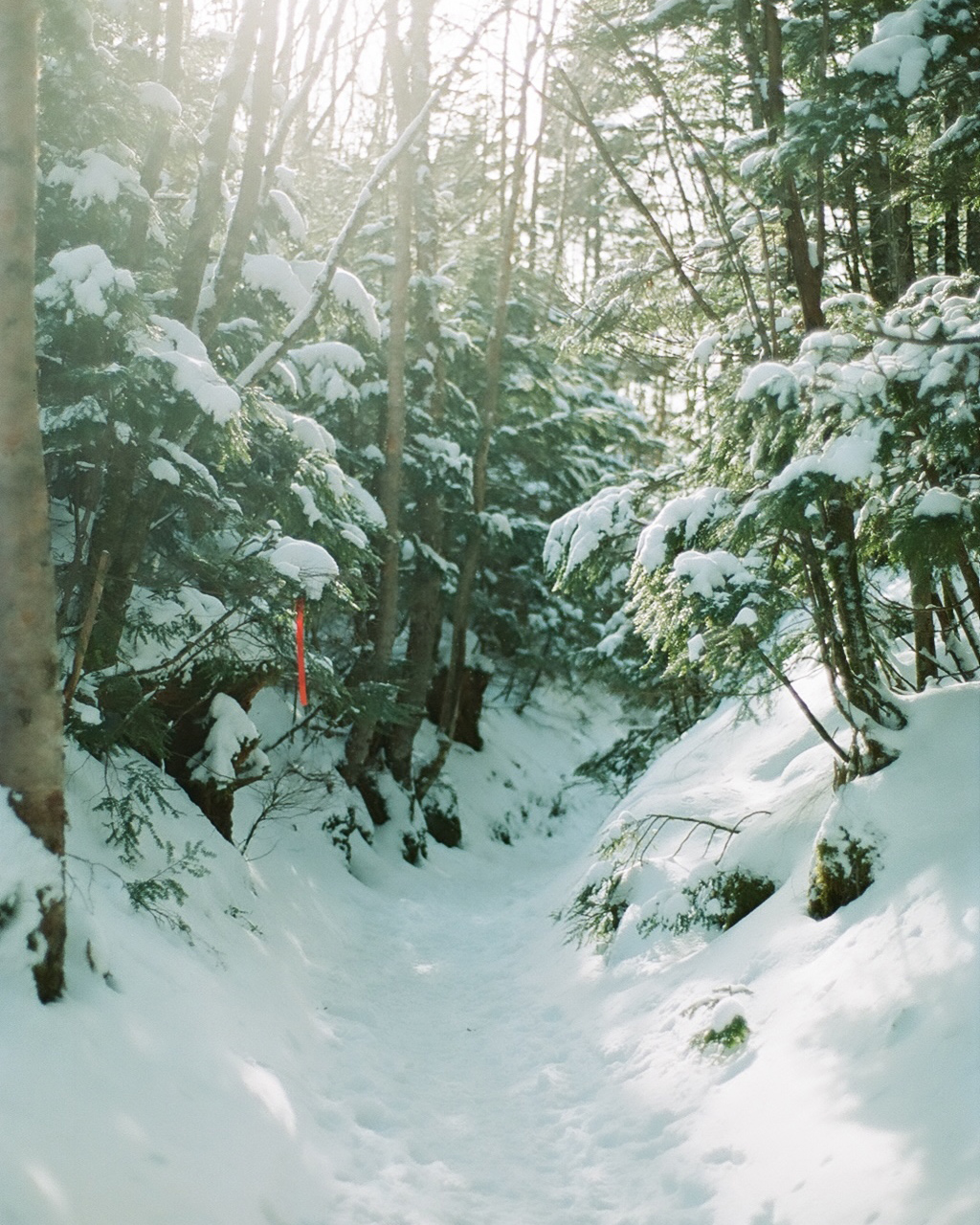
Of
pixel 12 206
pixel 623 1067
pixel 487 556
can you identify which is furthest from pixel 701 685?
pixel 12 206

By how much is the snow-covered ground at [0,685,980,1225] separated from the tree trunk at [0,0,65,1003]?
45 cm

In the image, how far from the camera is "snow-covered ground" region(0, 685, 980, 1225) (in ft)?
11.6

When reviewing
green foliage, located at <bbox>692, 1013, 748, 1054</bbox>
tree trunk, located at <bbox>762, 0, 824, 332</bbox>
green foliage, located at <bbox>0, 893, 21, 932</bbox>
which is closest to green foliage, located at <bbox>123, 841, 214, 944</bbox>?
green foliage, located at <bbox>0, 893, 21, 932</bbox>

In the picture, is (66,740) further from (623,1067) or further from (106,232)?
(623,1067)

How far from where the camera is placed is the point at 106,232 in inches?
267

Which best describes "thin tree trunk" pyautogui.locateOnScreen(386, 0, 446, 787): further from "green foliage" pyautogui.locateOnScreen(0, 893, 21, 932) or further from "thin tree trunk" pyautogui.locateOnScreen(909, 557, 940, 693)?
"green foliage" pyautogui.locateOnScreen(0, 893, 21, 932)

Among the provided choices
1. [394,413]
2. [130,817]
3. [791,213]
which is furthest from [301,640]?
[394,413]

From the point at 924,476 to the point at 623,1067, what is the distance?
3858 mm

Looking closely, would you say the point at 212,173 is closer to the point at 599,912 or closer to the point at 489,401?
the point at 599,912

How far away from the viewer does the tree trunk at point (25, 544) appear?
3.77m

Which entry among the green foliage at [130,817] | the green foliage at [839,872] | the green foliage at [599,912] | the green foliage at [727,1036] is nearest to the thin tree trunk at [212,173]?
the green foliage at [130,817]

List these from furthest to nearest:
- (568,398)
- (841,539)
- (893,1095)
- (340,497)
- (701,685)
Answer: (568,398), (701,685), (340,497), (841,539), (893,1095)

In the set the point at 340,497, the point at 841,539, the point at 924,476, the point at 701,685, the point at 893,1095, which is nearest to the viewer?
the point at 893,1095

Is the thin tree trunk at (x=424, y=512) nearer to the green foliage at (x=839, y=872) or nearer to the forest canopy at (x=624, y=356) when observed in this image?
the forest canopy at (x=624, y=356)
